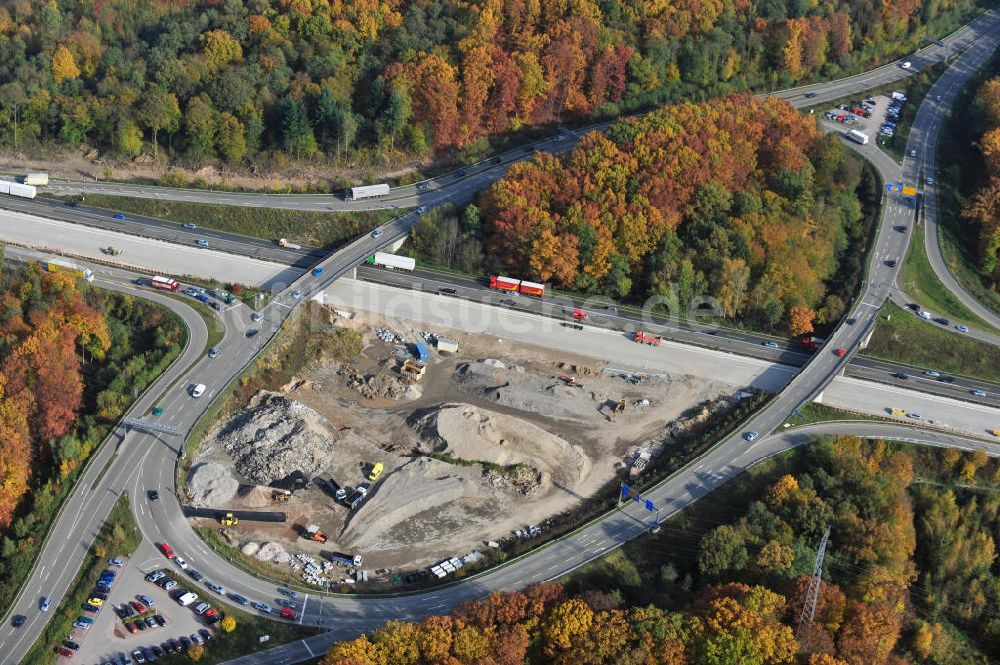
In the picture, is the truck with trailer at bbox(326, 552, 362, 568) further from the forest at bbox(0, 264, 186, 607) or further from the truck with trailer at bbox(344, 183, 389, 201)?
the truck with trailer at bbox(344, 183, 389, 201)

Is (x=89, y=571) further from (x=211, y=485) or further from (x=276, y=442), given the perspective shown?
(x=276, y=442)

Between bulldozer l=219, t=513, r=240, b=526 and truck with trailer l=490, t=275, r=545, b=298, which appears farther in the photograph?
truck with trailer l=490, t=275, r=545, b=298

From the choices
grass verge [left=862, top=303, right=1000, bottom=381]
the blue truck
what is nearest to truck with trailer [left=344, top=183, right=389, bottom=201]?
the blue truck

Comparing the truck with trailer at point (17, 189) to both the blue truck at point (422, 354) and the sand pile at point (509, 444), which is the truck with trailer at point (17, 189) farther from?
the sand pile at point (509, 444)

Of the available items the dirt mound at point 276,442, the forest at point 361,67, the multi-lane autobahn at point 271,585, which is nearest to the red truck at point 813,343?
the multi-lane autobahn at point 271,585

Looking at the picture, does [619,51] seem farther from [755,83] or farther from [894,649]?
[894,649]

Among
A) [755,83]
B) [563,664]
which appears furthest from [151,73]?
[563,664]
